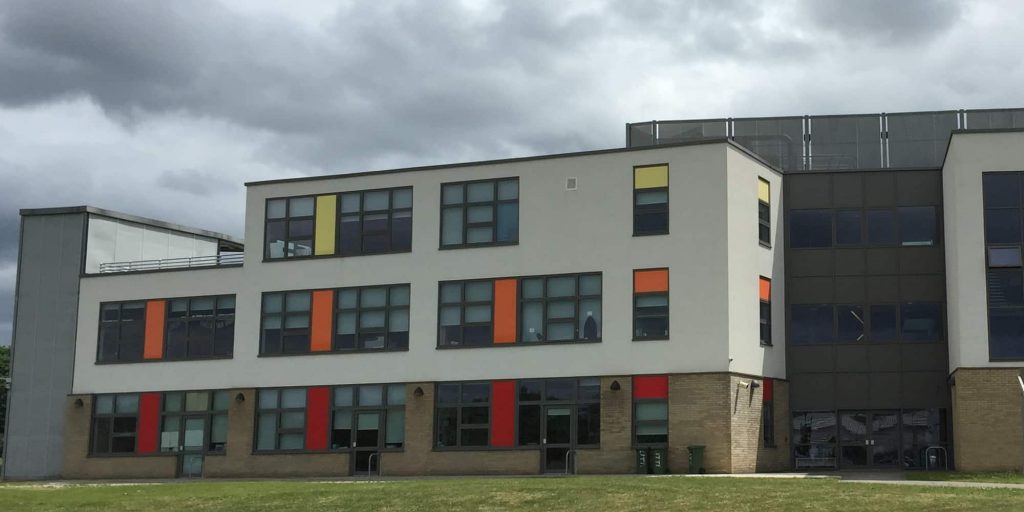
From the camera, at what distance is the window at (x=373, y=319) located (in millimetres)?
43500

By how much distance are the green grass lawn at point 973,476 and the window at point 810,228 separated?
8.57 m

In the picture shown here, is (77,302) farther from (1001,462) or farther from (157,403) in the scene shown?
(1001,462)

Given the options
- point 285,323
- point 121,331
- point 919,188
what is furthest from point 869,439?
point 121,331

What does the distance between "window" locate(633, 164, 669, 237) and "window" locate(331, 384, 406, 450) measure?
30.3 ft

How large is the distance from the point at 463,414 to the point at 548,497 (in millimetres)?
14240

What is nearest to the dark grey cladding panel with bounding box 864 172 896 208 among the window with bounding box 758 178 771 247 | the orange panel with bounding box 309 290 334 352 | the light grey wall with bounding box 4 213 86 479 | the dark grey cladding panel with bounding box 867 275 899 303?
the dark grey cladding panel with bounding box 867 275 899 303

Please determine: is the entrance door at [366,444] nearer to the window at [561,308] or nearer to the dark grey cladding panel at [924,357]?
the window at [561,308]

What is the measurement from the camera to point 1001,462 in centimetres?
3594

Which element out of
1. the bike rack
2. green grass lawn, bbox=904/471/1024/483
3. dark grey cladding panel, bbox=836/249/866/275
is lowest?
green grass lawn, bbox=904/471/1024/483

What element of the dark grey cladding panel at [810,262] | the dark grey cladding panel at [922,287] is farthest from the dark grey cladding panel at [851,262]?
the dark grey cladding panel at [922,287]

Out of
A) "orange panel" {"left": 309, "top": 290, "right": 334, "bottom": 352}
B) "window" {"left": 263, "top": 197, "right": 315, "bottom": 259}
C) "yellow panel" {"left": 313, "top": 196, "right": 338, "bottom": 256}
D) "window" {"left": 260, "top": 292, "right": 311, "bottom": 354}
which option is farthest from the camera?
"window" {"left": 263, "top": 197, "right": 315, "bottom": 259}

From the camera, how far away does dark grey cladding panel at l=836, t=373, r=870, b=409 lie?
41094 mm

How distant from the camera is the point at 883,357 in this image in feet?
135

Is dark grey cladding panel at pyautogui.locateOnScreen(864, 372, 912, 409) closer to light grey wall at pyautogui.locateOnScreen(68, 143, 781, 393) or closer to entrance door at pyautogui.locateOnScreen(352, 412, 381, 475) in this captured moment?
light grey wall at pyautogui.locateOnScreen(68, 143, 781, 393)
